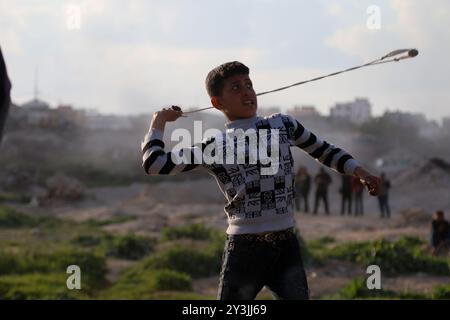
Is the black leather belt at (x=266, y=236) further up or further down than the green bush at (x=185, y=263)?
further up

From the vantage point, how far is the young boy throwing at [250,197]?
374 centimetres

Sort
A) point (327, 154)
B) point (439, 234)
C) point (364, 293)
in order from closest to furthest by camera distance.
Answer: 1. point (327, 154)
2. point (364, 293)
3. point (439, 234)

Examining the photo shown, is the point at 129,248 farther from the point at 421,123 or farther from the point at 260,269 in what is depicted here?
the point at 421,123

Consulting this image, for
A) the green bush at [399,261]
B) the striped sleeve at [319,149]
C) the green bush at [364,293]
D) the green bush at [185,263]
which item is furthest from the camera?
the green bush at [185,263]

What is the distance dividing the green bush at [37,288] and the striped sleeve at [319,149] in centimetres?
509

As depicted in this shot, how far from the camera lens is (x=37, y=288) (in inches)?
395

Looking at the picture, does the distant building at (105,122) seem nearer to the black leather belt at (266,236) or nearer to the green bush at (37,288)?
→ the green bush at (37,288)

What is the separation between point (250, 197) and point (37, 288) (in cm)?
679

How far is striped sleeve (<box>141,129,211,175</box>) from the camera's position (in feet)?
12.2

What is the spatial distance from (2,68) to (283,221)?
1521 millimetres

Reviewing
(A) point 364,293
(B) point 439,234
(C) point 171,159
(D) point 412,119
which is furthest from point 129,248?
(D) point 412,119

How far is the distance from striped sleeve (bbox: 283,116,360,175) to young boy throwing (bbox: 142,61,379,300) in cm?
11

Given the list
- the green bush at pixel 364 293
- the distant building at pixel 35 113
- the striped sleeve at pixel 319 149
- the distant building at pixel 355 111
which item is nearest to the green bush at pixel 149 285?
the green bush at pixel 364 293
